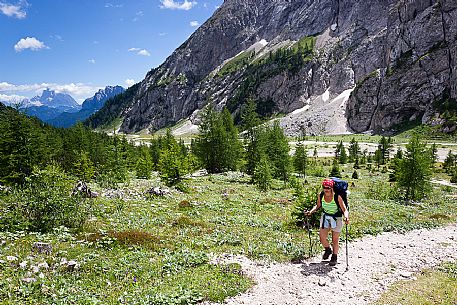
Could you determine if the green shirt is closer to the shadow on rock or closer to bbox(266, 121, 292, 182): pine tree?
the shadow on rock

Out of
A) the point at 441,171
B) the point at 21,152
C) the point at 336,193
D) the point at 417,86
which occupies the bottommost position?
the point at 441,171

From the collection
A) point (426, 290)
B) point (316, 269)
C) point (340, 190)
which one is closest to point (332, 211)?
point (340, 190)

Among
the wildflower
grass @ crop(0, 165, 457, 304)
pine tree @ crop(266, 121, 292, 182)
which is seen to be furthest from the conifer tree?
the wildflower

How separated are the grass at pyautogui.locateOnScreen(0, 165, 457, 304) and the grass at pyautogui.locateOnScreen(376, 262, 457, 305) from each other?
397 centimetres

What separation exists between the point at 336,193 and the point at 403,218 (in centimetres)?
1230

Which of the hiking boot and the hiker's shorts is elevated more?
the hiker's shorts

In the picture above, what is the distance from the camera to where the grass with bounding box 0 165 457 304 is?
8.88 m

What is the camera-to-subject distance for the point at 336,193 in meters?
11.5

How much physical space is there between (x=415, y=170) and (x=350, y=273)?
25.5m

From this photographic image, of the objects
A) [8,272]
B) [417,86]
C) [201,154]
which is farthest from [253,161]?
[417,86]

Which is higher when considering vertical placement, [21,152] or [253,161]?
[21,152]

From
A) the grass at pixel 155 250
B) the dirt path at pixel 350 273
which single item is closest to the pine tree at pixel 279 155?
the grass at pixel 155 250

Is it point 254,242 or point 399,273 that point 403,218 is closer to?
point 399,273

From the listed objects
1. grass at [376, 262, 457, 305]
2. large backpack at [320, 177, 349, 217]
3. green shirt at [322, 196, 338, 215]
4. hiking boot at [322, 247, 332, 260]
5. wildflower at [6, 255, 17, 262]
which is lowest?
grass at [376, 262, 457, 305]
